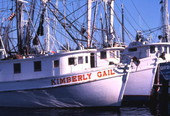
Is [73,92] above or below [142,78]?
below

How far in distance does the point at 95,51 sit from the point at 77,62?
166cm

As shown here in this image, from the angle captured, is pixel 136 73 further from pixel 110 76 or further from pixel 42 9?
pixel 42 9

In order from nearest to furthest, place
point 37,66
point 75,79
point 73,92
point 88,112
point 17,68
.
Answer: point 88,112 < point 75,79 < point 73,92 < point 37,66 < point 17,68

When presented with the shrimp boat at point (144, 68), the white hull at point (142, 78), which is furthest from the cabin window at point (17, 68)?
the white hull at point (142, 78)

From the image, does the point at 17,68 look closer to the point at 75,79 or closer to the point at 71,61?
the point at 71,61

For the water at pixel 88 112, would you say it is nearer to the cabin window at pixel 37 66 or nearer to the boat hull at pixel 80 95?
the boat hull at pixel 80 95

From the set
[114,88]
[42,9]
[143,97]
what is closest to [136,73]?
[143,97]

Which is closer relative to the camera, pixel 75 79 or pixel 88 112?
pixel 88 112

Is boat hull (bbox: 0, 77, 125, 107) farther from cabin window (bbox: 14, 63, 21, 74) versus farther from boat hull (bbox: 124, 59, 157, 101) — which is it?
boat hull (bbox: 124, 59, 157, 101)

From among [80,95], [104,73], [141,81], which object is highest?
[104,73]

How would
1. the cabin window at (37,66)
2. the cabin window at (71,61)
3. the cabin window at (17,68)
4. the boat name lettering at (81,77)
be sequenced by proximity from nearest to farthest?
the boat name lettering at (81,77) → the cabin window at (71,61) → the cabin window at (37,66) → the cabin window at (17,68)

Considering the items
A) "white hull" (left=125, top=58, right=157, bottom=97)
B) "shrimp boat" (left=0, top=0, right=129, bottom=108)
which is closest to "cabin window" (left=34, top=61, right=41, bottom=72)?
"shrimp boat" (left=0, top=0, right=129, bottom=108)

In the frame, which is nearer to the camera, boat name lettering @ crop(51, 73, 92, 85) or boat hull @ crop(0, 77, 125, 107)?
boat name lettering @ crop(51, 73, 92, 85)

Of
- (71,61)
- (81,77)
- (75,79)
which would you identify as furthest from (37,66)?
(81,77)
